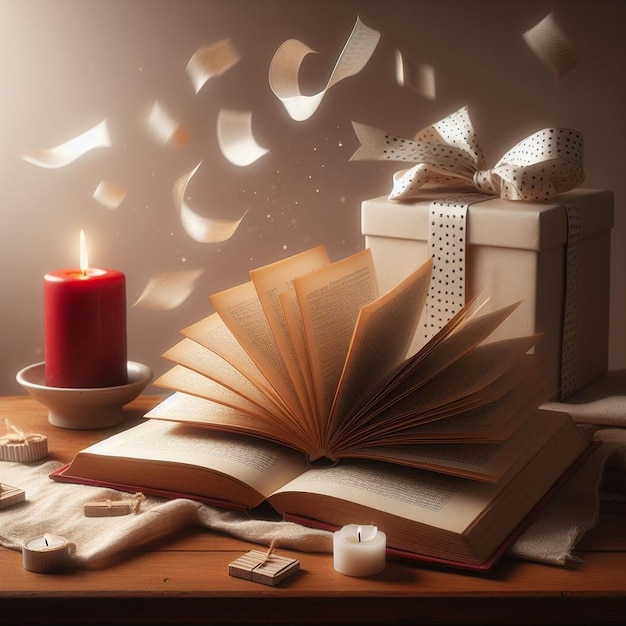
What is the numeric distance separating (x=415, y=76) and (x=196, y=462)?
2.05 ft

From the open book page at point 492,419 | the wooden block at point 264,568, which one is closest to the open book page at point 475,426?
the open book page at point 492,419

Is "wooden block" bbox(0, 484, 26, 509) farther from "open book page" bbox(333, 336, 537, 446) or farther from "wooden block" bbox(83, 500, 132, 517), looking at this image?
"open book page" bbox(333, 336, 537, 446)

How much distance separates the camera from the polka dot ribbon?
88 cm

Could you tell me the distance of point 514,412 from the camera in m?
0.69

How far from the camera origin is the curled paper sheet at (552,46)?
1085 mm

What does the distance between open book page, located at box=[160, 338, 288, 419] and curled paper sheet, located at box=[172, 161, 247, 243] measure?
390 millimetres

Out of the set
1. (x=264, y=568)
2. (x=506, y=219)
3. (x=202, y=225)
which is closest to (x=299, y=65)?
(x=202, y=225)

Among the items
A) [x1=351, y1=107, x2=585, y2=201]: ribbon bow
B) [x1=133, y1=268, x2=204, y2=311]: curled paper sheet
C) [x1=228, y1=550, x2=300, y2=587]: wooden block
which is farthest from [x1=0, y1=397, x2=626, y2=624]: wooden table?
[x1=133, y1=268, x2=204, y2=311]: curled paper sheet

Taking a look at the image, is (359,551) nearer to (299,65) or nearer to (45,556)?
(45,556)

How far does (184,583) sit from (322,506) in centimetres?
11

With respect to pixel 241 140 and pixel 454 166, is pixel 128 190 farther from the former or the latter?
pixel 454 166

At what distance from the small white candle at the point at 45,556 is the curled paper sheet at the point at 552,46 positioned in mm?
800

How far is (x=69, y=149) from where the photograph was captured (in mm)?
1140
